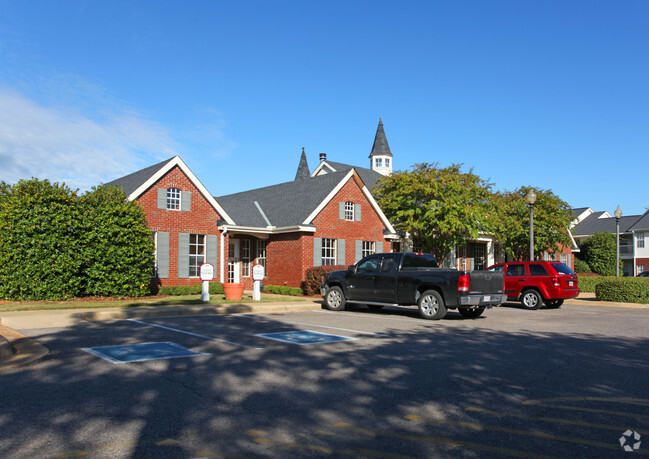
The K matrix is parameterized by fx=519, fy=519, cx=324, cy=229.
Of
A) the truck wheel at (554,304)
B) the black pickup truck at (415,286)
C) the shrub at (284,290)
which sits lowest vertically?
the truck wheel at (554,304)

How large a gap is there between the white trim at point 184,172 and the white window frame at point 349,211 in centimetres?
636

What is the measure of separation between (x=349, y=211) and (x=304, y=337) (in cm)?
1805

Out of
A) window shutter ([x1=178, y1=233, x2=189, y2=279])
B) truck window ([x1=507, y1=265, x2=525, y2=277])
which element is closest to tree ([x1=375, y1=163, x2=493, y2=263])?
truck window ([x1=507, y1=265, x2=525, y2=277])

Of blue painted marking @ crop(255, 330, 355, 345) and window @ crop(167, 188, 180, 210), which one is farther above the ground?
window @ crop(167, 188, 180, 210)

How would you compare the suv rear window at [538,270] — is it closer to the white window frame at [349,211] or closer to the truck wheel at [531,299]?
the truck wheel at [531,299]

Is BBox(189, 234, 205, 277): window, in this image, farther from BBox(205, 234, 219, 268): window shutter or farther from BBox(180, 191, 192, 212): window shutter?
BBox(180, 191, 192, 212): window shutter

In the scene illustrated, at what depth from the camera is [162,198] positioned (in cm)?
2288

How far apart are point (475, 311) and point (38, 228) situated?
14398mm

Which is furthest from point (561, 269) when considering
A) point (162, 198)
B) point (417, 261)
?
point (162, 198)

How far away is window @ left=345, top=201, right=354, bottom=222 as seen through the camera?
1088 inches

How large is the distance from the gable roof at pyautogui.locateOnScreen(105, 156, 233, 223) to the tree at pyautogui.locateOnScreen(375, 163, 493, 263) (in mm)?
10271

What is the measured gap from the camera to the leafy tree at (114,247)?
18.5 m

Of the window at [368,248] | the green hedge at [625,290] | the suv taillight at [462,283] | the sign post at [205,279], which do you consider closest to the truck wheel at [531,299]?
the green hedge at [625,290]

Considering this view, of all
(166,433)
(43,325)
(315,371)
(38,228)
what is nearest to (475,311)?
(315,371)
